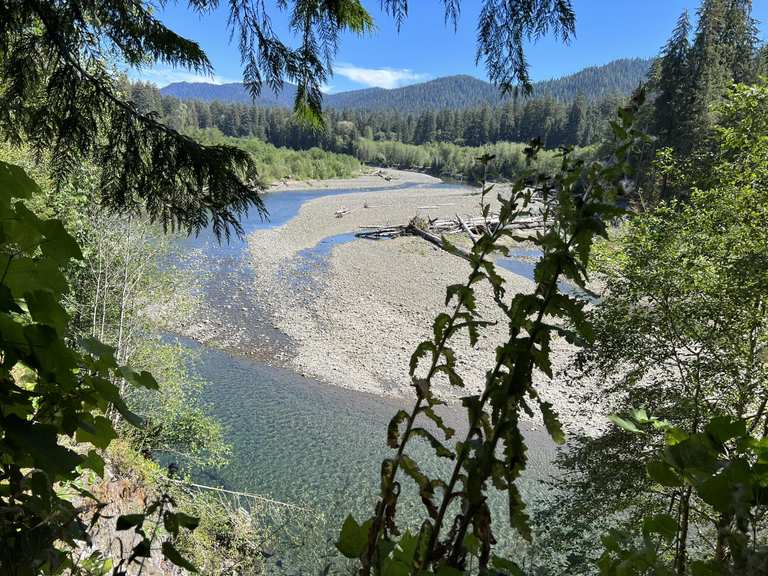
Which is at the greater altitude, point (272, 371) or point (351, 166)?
point (351, 166)

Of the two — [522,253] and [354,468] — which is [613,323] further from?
[522,253]

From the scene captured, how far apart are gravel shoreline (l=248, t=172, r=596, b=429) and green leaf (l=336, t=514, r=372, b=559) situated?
638 cm

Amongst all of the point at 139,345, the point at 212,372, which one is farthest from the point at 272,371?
the point at 139,345

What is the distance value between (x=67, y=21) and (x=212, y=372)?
11.4 m

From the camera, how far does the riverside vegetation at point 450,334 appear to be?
69cm

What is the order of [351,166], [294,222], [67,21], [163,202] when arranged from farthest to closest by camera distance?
[351,166] < [294,222] < [163,202] < [67,21]

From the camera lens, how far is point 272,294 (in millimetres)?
18391

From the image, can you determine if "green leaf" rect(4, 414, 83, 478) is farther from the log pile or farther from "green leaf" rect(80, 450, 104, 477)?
the log pile

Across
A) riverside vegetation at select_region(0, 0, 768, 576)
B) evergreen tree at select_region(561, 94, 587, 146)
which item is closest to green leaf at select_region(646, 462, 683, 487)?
riverside vegetation at select_region(0, 0, 768, 576)

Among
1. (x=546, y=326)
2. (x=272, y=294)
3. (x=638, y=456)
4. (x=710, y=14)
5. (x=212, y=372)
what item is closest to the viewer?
(x=546, y=326)

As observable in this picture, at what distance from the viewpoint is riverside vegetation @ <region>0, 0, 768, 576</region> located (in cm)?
69

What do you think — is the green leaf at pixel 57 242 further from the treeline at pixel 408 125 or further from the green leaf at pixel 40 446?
the treeline at pixel 408 125

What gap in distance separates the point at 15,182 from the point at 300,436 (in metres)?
10.1

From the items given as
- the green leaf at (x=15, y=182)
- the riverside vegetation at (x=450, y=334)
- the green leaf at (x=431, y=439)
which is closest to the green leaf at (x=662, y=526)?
the riverside vegetation at (x=450, y=334)
